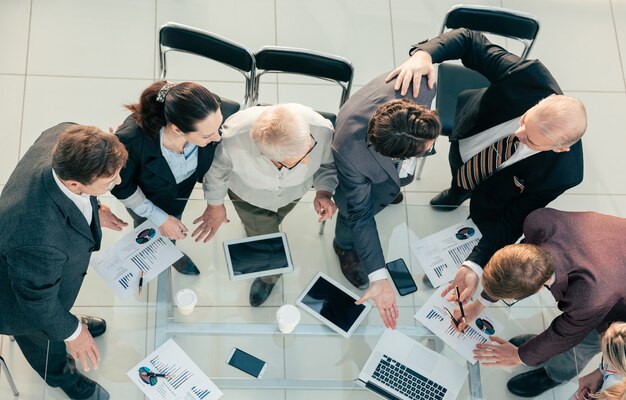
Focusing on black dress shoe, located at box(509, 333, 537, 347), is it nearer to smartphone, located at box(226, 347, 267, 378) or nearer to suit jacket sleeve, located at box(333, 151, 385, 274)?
suit jacket sleeve, located at box(333, 151, 385, 274)

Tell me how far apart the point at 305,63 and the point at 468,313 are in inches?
63.7

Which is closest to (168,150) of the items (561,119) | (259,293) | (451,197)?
(259,293)

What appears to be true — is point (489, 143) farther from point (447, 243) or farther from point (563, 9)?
point (563, 9)

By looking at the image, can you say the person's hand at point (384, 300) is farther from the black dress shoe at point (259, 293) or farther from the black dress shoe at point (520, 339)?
the black dress shoe at point (520, 339)

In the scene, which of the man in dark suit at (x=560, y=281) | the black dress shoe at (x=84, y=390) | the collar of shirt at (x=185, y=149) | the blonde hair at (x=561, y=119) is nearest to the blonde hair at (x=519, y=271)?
the man in dark suit at (x=560, y=281)

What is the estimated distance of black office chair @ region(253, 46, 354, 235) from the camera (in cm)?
354

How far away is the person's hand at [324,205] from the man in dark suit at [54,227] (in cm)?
104

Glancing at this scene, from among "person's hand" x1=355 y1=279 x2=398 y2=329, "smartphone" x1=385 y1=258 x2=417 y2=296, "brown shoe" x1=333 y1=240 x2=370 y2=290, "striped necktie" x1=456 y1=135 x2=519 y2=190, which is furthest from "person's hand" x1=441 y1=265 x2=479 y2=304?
"striped necktie" x1=456 y1=135 x2=519 y2=190

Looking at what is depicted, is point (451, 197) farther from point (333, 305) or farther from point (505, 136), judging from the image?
point (333, 305)

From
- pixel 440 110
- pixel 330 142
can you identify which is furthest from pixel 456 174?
pixel 330 142

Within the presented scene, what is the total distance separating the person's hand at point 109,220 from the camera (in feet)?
9.96

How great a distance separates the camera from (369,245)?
119 inches

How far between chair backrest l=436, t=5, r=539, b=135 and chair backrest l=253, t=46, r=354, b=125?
1.90 feet

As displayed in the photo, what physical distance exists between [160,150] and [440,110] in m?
1.70
